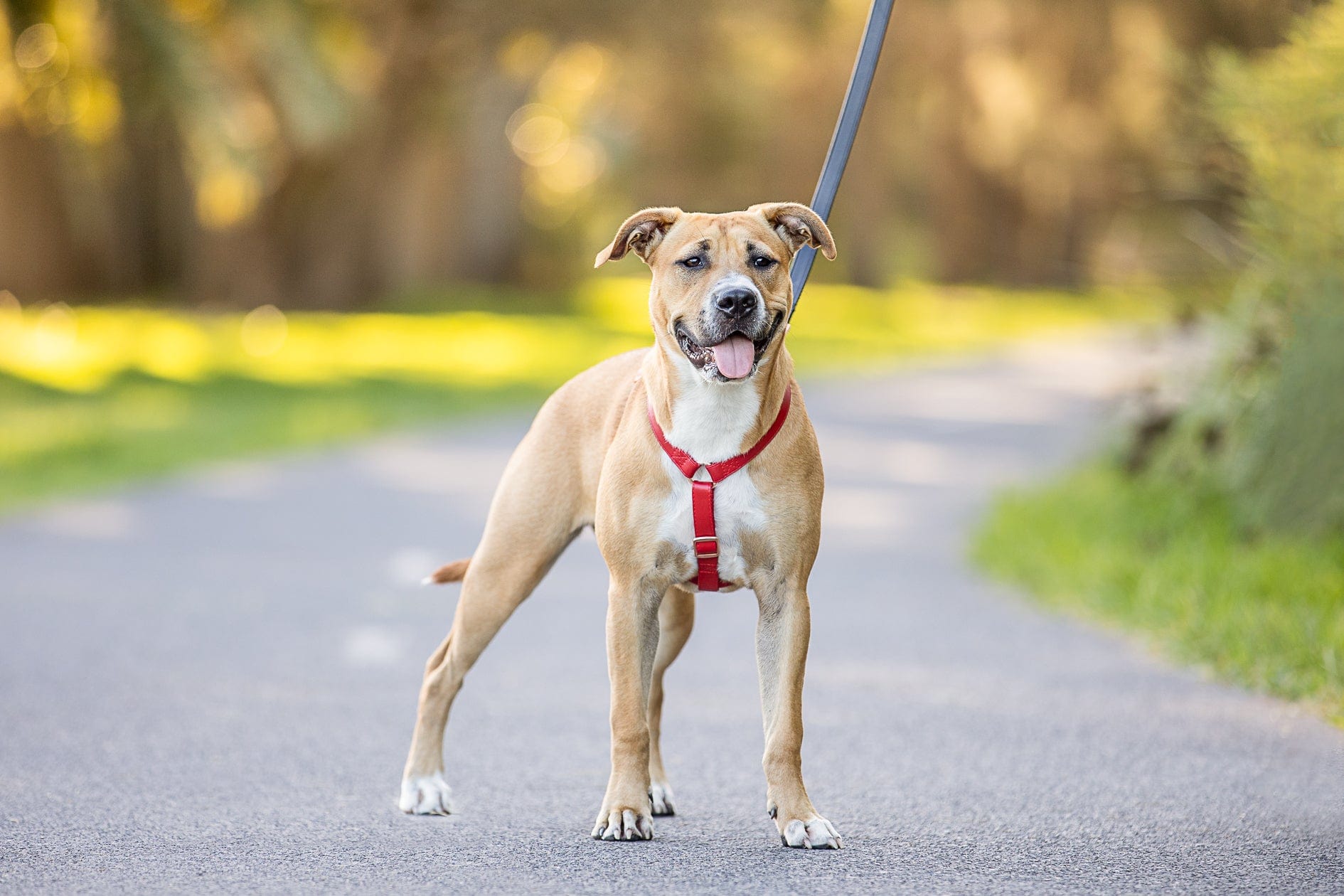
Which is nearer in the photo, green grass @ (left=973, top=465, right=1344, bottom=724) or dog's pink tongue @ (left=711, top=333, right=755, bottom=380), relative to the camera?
dog's pink tongue @ (left=711, top=333, right=755, bottom=380)

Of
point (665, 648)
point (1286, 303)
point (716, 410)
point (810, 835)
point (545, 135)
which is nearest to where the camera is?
point (810, 835)

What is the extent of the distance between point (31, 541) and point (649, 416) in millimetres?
6888

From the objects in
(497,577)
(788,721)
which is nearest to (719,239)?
(497,577)

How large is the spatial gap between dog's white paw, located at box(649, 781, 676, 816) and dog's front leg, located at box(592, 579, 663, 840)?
0.31 m

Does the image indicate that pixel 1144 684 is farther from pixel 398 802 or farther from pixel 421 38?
pixel 421 38

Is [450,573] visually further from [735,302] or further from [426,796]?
[735,302]

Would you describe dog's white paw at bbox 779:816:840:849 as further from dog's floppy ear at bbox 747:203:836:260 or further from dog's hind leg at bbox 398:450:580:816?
dog's floppy ear at bbox 747:203:836:260

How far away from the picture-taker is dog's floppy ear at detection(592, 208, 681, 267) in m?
5.08

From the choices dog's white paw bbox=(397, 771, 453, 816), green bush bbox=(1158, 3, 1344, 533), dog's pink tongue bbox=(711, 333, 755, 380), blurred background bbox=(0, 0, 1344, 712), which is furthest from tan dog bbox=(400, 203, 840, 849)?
green bush bbox=(1158, 3, 1344, 533)

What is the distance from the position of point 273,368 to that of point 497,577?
1663cm

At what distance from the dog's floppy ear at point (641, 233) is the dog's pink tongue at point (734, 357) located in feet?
1.48

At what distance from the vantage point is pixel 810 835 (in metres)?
4.83

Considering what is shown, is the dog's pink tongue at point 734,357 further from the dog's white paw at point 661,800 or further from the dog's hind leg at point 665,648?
the dog's white paw at point 661,800

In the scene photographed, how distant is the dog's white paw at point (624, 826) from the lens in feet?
16.1
